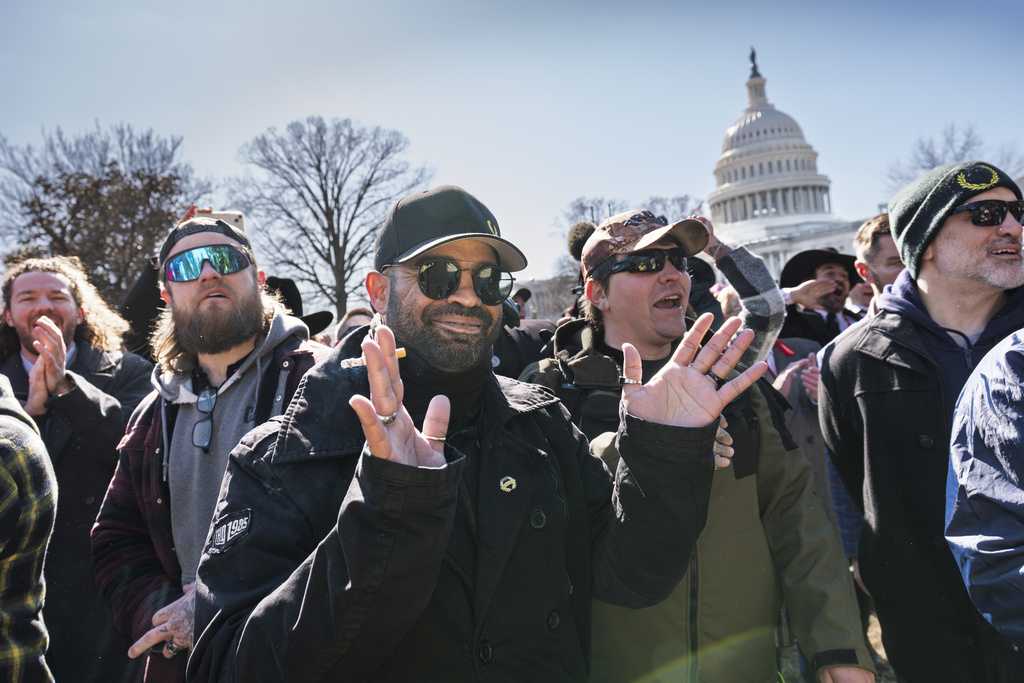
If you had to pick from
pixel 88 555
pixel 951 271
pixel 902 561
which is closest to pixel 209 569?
pixel 88 555

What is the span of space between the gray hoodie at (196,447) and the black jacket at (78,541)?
0.71 m

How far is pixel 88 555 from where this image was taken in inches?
146

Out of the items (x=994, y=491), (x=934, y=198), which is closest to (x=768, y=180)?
(x=934, y=198)

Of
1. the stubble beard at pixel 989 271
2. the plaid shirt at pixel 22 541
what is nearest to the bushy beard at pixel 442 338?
the plaid shirt at pixel 22 541

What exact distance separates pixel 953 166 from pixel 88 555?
440 centimetres

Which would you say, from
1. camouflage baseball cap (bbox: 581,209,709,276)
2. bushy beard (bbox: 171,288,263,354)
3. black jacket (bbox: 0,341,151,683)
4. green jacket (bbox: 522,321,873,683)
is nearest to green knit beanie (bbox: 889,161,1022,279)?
camouflage baseball cap (bbox: 581,209,709,276)

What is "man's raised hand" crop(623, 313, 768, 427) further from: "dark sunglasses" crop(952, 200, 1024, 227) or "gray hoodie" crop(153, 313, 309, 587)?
"dark sunglasses" crop(952, 200, 1024, 227)

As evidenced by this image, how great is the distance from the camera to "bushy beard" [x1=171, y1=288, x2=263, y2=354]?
3.25 m

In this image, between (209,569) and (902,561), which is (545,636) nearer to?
(209,569)

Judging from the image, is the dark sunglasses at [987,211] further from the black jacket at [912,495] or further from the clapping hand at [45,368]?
the clapping hand at [45,368]

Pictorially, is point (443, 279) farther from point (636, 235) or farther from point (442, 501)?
point (636, 235)

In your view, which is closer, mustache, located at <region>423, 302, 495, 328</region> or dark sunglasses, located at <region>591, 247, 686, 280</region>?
mustache, located at <region>423, 302, 495, 328</region>

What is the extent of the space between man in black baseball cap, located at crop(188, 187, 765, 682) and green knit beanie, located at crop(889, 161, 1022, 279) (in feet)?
5.55

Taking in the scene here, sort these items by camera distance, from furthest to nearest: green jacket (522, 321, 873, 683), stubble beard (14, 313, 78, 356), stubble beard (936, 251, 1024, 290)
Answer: stubble beard (14, 313, 78, 356) → stubble beard (936, 251, 1024, 290) → green jacket (522, 321, 873, 683)
